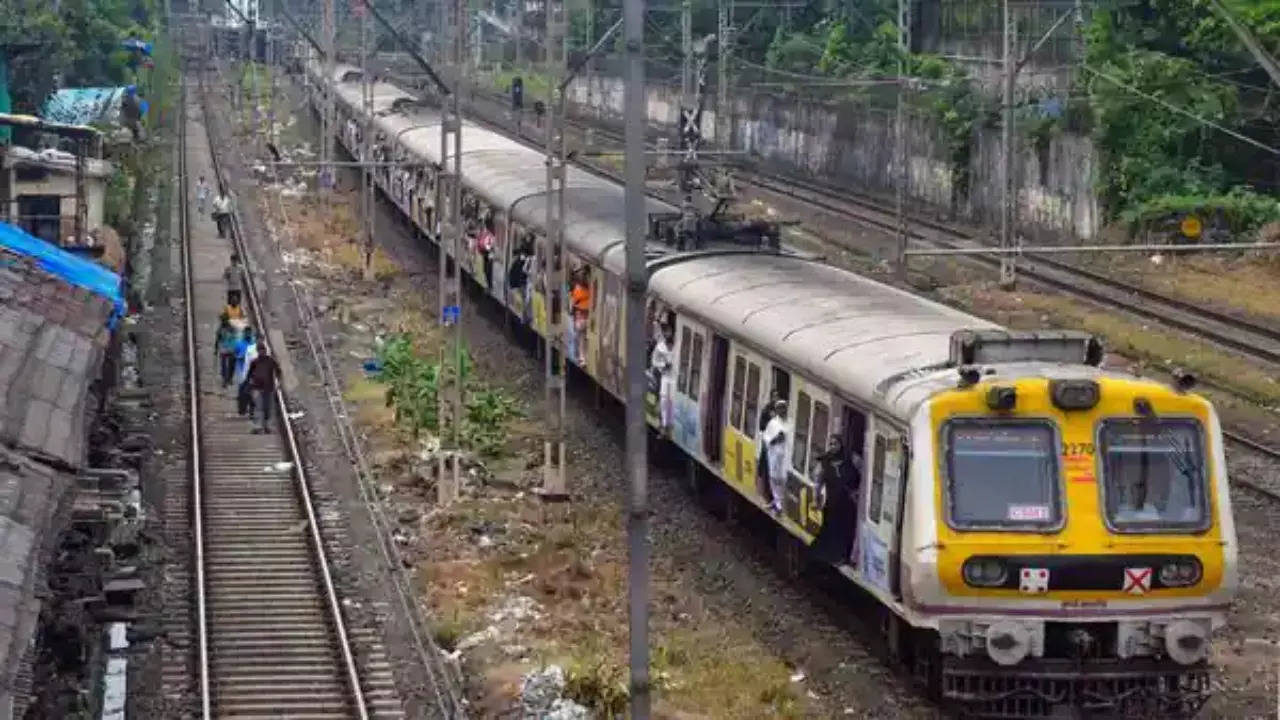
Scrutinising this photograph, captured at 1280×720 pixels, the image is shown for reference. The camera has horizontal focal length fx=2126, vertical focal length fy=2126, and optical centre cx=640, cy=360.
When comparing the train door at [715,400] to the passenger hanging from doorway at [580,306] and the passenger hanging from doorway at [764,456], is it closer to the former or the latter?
the passenger hanging from doorway at [764,456]

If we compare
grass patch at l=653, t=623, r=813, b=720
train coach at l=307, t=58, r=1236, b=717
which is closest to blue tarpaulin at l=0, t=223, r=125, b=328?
grass patch at l=653, t=623, r=813, b=720

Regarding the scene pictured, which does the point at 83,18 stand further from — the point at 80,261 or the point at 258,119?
the point at 80,261

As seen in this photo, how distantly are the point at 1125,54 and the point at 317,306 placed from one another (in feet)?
63.0

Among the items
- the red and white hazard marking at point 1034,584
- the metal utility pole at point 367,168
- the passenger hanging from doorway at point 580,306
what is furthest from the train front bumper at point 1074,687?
the metal utility pole at point 367,168

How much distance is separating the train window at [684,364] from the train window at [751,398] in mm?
1924

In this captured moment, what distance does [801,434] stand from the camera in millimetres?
15117

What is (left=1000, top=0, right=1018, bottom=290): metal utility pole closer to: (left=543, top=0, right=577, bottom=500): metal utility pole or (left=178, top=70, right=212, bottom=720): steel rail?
(left=178, top=70, right=212, bottom=720): steel rail

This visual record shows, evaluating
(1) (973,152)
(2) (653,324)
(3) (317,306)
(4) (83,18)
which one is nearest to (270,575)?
(2) (653,324)

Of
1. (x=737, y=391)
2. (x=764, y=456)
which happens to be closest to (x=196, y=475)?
(x=737, y=391)

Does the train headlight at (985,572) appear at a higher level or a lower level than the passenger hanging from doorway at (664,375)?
higher

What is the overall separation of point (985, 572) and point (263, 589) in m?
6.96

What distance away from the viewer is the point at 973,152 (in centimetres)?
4800

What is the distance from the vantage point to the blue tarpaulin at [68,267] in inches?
829

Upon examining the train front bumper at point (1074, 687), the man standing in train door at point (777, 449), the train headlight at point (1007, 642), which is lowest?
the train front bumper at point (1074, 687)
